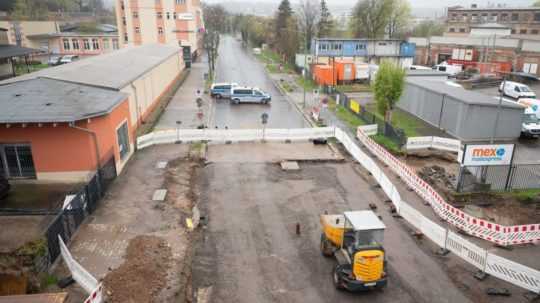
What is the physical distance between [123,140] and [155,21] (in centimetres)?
4886

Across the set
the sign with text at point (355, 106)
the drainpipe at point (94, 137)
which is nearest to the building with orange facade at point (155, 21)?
the sign with text at point (355, 106)

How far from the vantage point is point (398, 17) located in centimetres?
8181

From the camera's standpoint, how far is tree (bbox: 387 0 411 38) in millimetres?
80438

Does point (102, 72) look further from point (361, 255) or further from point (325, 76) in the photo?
point (325, 76)

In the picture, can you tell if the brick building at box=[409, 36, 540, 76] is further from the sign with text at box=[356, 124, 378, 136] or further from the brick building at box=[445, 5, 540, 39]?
the sign with text at box=[356, 124, 378, 136]

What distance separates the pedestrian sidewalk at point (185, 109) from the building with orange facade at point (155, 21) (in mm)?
19130

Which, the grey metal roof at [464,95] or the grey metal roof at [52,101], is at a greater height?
the grey metal roof at [52,101]

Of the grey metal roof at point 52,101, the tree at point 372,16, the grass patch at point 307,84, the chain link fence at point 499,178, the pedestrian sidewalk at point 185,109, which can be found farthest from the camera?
the tree at point 372,16

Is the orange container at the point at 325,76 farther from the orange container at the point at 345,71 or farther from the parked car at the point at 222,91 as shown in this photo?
the parked car at the point at 222,91

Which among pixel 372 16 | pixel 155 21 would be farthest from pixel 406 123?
pixel 372 16

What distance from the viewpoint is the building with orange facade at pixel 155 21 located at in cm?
6282

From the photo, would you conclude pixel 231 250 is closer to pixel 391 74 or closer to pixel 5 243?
pixel 5 243

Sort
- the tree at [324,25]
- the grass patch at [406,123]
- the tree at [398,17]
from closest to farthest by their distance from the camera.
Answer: the grass patch at [406,123]
the tree at [324,25]
the tree at [398,17]

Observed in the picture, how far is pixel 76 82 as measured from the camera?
786 inches
